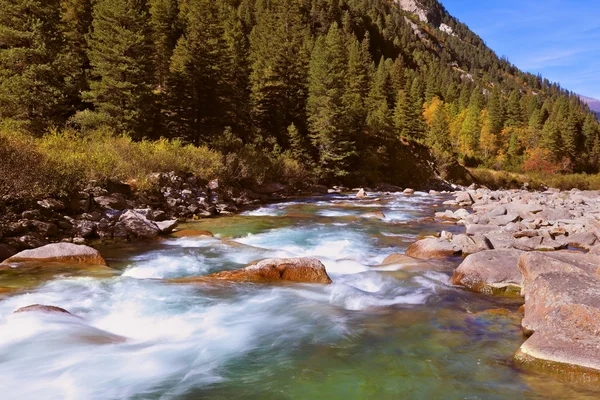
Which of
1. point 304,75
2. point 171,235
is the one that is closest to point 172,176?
point 171,235

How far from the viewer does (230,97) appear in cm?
3431

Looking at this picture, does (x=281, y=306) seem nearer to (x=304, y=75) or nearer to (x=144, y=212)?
(x=144, y=212)

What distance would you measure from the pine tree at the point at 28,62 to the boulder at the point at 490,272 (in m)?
22.2

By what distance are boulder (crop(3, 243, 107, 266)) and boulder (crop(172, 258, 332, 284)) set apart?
254cm

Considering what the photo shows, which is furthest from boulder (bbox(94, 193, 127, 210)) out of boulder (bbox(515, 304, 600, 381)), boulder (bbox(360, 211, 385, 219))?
boulder (bbox(515, 304, 600, 381))

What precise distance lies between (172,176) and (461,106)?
96.0 meters

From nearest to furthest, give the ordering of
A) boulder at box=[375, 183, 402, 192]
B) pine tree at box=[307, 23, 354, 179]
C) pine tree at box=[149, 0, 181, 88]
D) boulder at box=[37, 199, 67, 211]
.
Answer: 1. boulder at box=[37, 199, 67, 211]
2. pine tree at box=[307, 23, 354, 179]
3. pine tree at box=[149, 0, 181, 88]
4. boulder at box=[375, 183, 402, 192]

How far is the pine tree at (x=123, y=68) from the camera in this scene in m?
23.9

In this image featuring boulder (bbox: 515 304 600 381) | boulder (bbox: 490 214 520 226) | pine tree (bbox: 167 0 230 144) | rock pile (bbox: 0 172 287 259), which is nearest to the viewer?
boulder (bbox: 515 304 600 381)

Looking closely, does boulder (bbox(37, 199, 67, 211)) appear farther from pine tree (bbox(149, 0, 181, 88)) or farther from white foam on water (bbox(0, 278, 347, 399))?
pine tree (bbox(149, 0, 181, 88))

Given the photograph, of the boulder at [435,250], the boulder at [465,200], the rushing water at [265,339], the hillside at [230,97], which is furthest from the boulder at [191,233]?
the boulder at [465,200]

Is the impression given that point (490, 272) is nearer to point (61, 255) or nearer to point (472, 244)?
point (472, 244)

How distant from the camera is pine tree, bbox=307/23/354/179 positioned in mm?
39125

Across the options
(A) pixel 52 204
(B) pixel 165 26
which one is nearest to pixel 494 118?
(B) pixel 165 26
